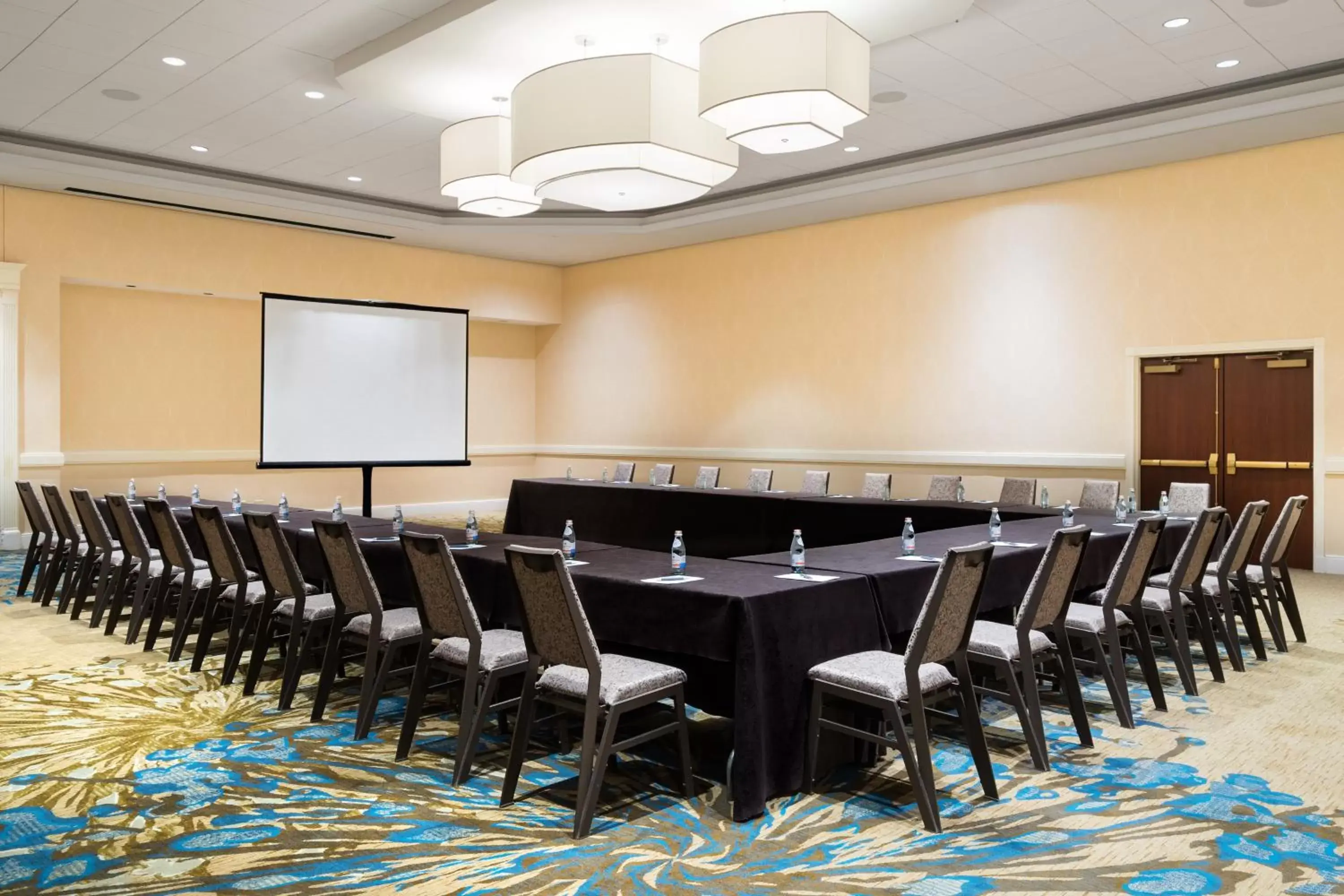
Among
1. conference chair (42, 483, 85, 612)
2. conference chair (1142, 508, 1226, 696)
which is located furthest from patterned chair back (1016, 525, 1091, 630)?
conference chair (42, 483, 85, 612)

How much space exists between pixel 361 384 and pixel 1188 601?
8592mm

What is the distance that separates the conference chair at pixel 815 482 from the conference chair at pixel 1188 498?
11.0 feet

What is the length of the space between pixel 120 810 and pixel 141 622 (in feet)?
10.6

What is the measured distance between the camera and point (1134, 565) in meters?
4.49

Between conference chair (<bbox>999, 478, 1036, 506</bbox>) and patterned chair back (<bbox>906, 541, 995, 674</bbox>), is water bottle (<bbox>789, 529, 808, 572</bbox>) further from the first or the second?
conference chair (<bbox>999, 478, 1036, 506</bbox>)

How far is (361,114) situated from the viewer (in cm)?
852

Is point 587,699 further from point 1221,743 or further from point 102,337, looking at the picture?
point 102,337

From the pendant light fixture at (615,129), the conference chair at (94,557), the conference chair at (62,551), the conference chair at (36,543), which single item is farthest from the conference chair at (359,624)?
the conference chair at (36,543)

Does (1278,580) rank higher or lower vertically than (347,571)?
lower

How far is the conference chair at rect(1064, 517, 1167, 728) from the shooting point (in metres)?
4.28

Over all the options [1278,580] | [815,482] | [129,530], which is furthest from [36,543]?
[1278,580]

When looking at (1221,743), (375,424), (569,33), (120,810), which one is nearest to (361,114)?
(569,33)

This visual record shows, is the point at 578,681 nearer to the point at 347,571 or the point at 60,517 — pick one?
the point at 347,571

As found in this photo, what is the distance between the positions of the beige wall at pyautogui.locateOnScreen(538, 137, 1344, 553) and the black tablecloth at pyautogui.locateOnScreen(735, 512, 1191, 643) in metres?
3.57
